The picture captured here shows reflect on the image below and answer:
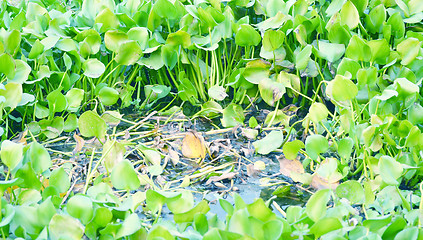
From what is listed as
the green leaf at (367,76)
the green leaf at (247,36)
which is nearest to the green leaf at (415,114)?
the green leaf at (367,76)

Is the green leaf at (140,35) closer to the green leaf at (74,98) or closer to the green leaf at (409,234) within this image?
the green leaf at (74,98)

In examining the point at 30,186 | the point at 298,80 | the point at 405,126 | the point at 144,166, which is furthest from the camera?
the point at 298,80

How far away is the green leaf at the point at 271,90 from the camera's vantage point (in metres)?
1.55

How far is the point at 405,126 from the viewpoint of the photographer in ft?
3.87

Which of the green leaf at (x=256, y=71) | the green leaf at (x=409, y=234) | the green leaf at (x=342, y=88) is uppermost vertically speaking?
the green leaf at (x=342, y=88)

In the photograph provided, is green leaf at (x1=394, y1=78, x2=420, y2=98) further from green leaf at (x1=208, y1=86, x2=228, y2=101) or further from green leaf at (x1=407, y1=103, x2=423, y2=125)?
green leaf at (x1=208, y1=86, x2=228, y2=101)

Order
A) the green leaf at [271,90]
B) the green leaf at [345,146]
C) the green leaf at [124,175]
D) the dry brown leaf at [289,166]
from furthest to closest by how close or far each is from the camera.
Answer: the green leaf at [271,90] → the dry brown leaf at [289,166] → the green leaf at [345,146] → the green leaf at [124,175]

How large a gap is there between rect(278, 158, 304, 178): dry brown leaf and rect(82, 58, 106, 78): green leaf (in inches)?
26.1

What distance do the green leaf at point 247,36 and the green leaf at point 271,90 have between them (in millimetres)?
153

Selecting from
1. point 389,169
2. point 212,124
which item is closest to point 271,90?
point 212,124

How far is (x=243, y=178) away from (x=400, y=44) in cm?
61

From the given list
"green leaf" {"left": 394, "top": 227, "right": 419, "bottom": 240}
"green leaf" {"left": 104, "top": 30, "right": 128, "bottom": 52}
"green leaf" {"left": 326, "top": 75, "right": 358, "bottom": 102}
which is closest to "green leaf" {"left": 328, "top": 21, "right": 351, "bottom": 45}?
"green leaf" {"left": 326, "top": 75, "right": 358, "bottom": 102}

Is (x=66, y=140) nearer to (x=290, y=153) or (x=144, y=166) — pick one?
(x=144, y=166)

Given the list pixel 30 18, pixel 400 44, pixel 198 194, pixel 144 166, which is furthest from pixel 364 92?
pixel 30 18
